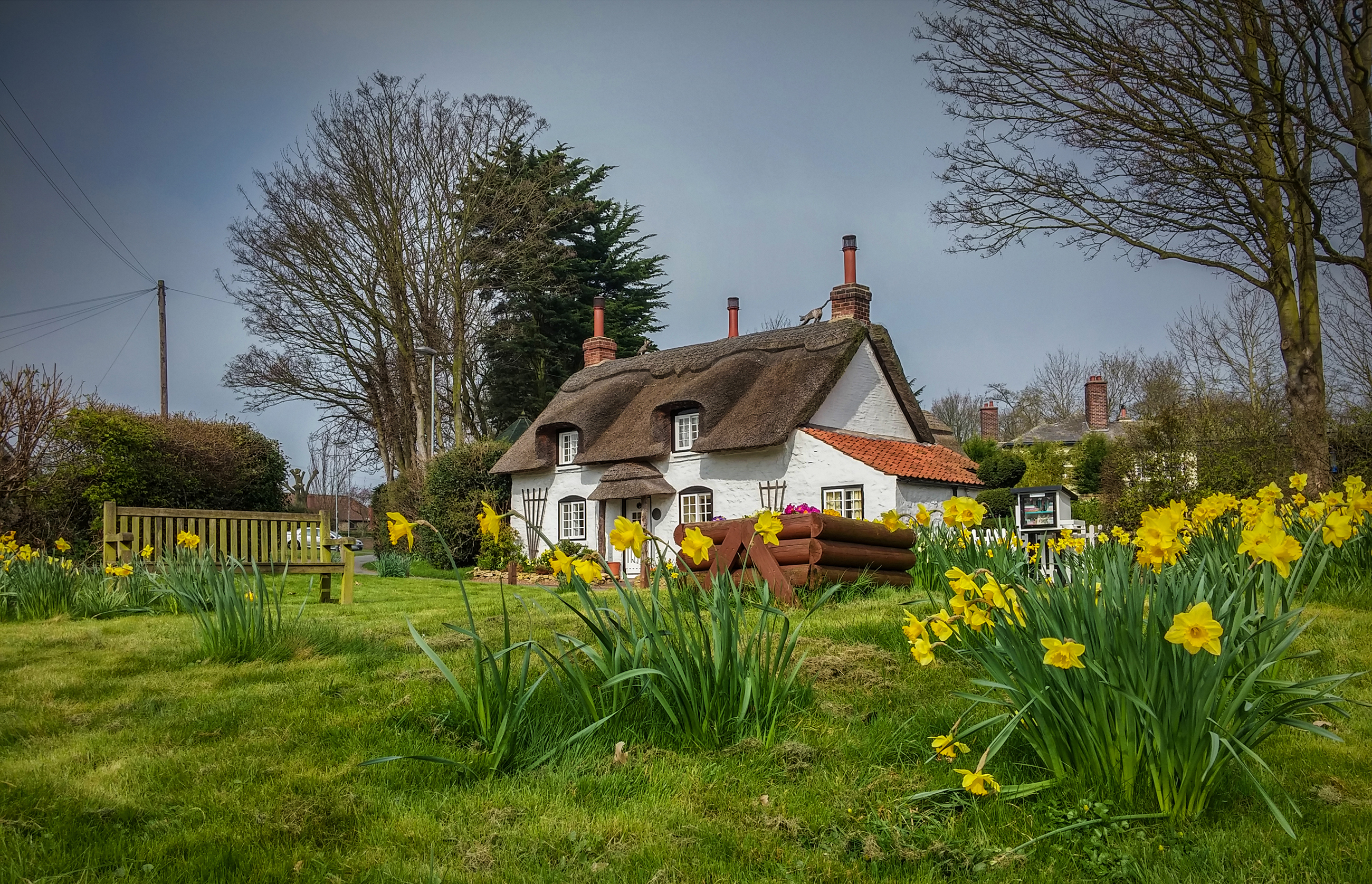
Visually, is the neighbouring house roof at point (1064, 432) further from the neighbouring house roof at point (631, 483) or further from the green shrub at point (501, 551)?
the green shrub at point (501, 551)

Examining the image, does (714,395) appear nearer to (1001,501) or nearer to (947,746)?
(1001,501)

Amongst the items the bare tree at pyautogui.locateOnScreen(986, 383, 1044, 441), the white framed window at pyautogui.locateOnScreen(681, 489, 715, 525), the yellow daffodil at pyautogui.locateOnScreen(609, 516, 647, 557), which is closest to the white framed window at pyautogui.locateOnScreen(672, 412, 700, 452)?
the white framed window at pyautogui.locateOnScreen(681, 489, 715, 525)

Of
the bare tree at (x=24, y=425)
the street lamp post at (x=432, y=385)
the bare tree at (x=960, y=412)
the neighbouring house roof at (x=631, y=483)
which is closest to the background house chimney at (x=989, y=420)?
the bare tree at (x=960, y=412)

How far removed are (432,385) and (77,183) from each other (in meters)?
12.0

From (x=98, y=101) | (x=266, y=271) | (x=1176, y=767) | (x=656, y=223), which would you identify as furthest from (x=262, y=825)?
(x=656, y=223)

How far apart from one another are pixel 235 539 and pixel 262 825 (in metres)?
7.94

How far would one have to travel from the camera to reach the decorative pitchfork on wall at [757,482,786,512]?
61.8ft

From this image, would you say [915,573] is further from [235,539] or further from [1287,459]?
[1287,459]

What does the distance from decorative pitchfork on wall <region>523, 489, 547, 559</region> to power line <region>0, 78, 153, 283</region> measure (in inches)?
473

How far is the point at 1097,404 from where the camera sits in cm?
3853

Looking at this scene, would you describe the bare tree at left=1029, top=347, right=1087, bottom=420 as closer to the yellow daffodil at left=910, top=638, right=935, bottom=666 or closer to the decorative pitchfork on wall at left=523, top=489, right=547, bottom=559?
the decorative pitchfork on wall at left=523, top=489, right=547, bottom=559

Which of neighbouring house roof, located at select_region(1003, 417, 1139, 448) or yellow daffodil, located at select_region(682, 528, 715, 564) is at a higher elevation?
neighbouring house roof, located at select_region(1003, 417, 1139, 448)

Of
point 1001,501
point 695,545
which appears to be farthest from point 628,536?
point 1001,501

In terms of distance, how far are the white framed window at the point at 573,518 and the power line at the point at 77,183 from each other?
40.7ft
